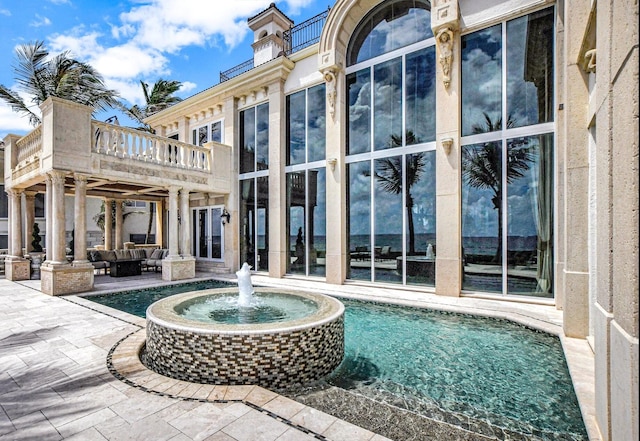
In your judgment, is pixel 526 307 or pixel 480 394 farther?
pixel 526 307

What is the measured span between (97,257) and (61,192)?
4.72 metres

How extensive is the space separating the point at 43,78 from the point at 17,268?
980 cm

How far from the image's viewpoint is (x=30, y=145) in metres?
10.4

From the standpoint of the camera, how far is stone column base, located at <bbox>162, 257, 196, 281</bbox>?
11.4 meters

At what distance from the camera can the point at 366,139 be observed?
9.98 metres

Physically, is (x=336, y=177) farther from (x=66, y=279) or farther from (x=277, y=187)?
(x=66, y=279)

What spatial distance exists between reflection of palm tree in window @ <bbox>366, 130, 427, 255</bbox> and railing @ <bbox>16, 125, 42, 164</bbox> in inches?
404

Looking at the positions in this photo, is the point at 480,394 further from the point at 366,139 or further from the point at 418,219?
the point at 366,139

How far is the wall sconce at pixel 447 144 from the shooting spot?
8164mm

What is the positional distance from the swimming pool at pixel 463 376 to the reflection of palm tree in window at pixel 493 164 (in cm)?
317

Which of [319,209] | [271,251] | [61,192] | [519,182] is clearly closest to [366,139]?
[319,209]

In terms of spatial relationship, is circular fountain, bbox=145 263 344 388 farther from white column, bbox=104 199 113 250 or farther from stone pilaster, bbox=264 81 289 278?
white column, bbox=104 199 113 250

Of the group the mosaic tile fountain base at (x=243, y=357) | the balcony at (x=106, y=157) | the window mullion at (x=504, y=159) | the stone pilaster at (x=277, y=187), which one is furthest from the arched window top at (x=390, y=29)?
the mosaic tile fountain base at (x=243, y=357)

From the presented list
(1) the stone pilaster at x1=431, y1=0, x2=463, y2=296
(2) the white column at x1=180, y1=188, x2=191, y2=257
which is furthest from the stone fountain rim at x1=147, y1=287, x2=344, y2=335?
(2) the white column at x1=180, y1=188, x2=191, y2=257
